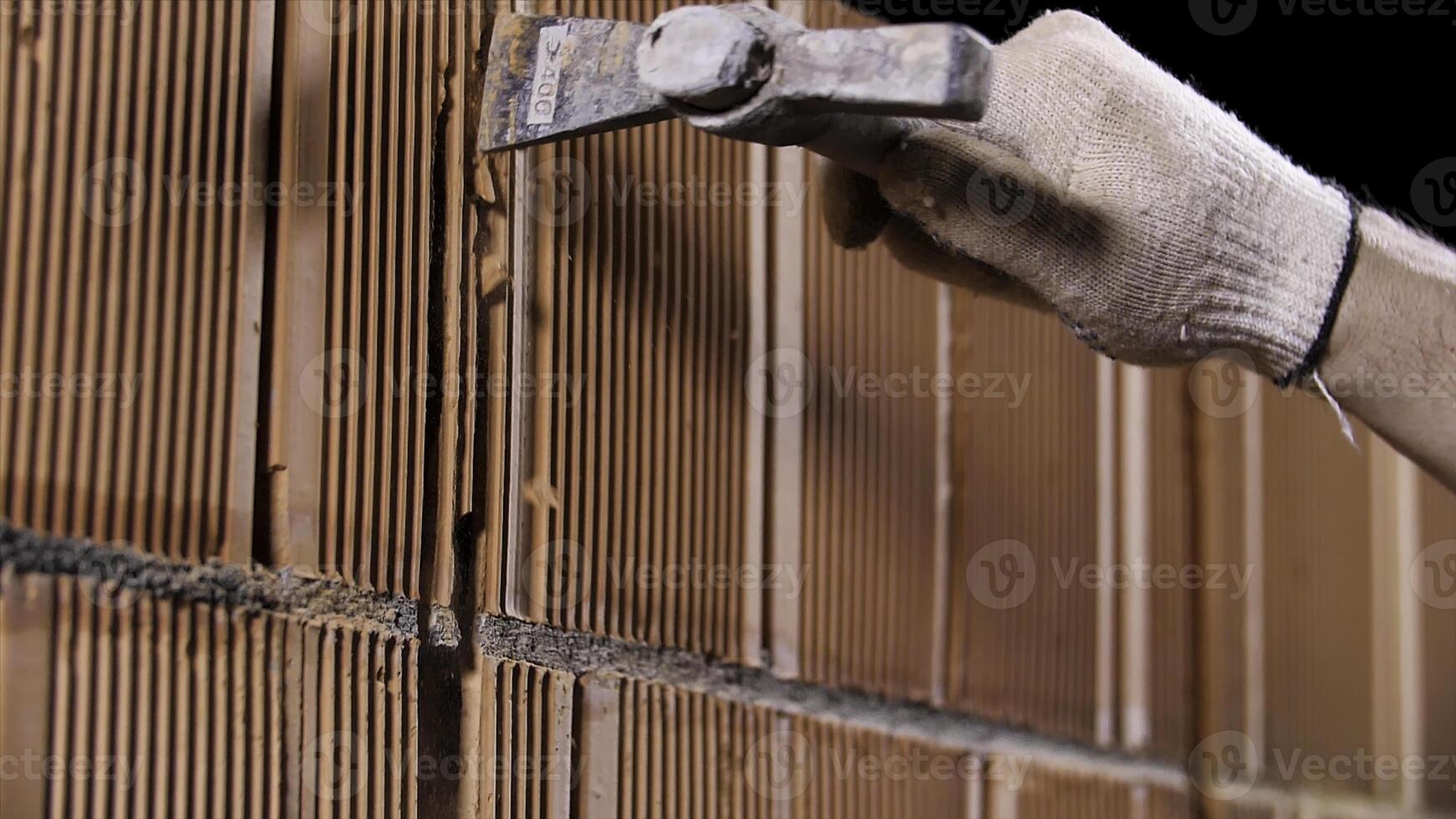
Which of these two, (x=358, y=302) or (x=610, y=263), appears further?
(x=610, y=263)

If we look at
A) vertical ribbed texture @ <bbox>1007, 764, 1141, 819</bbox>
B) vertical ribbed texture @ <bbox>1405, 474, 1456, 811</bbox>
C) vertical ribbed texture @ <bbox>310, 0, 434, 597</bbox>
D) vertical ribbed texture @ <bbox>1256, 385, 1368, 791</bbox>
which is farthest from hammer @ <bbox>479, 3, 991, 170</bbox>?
vertical ribbed texture @ <bbox>1405, 474, 1456, 811</bbox>

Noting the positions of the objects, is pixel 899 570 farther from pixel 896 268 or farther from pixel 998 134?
pixel 998 134

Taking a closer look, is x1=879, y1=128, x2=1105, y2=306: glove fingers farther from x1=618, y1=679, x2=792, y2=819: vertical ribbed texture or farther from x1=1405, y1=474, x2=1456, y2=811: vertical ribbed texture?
x1=1405, y1=474, x2=1456, y2=811: vertical ribbed texture

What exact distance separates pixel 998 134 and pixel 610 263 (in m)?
0.40

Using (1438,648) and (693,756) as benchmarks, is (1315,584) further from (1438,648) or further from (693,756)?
(693,756)

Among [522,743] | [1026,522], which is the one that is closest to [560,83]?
[522,743]

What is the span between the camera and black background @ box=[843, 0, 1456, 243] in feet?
6.18

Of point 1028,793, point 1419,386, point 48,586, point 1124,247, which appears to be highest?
point 1124,247

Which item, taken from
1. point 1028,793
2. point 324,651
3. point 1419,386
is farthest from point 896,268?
point 324,651

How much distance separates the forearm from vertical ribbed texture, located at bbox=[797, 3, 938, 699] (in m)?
0.51

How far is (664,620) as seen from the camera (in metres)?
1.24

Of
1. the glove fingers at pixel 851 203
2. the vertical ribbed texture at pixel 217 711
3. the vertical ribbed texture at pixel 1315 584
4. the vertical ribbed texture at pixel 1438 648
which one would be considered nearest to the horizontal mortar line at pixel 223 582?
the vertical ribbed texture at pixel 217 711

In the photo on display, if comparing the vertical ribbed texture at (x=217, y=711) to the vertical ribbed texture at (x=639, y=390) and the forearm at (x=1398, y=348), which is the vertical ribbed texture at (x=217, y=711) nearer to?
the vertical ribbed texture at (x=639, y=390)

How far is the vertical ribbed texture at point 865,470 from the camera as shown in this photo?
1.42 metres
